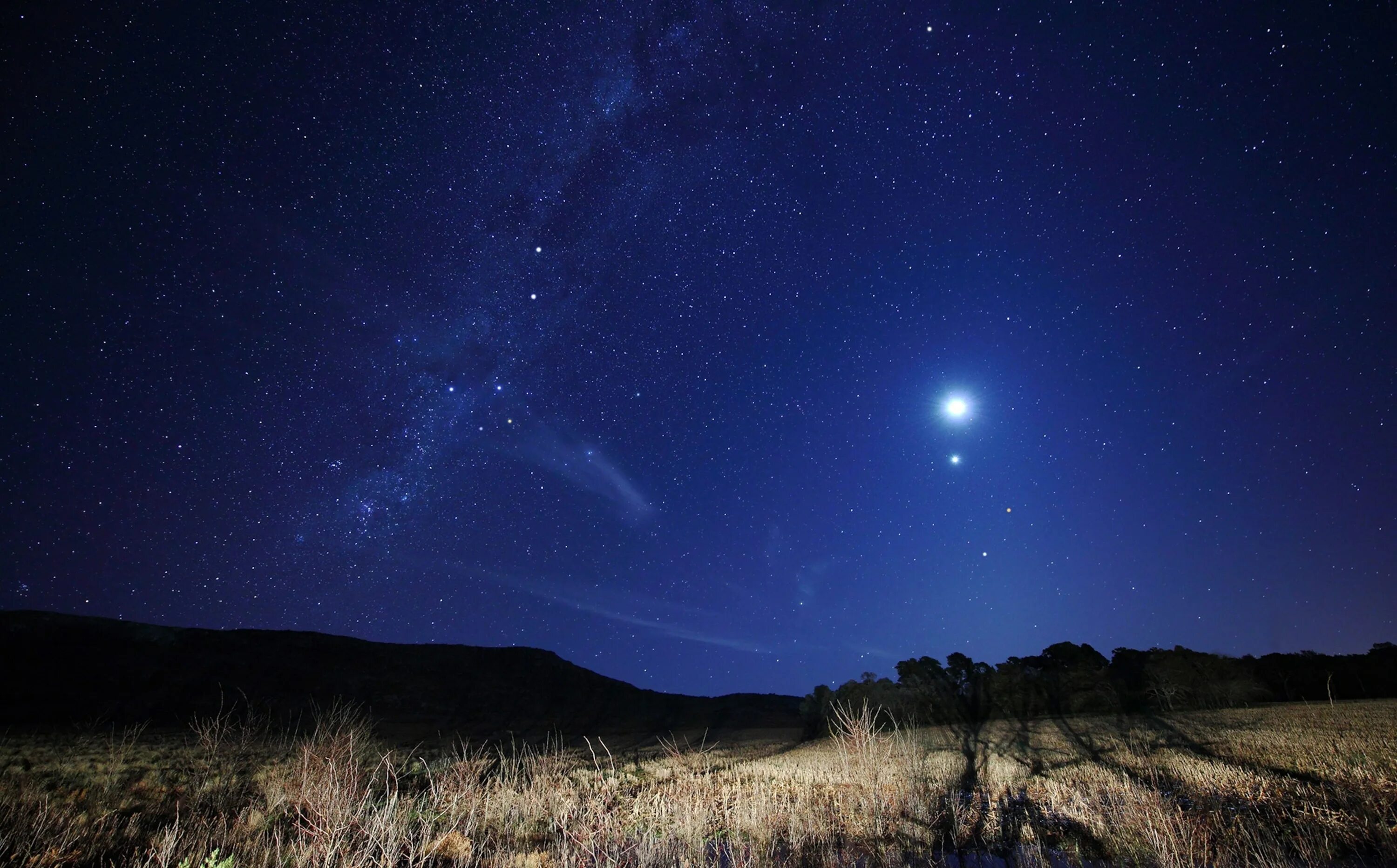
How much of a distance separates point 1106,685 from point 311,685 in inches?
2642

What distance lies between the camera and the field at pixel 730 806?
973 cm

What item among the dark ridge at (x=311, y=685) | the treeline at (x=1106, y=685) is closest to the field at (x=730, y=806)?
the treeline at (x=1106, y=685)

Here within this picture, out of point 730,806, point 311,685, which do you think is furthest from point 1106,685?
point 311,685

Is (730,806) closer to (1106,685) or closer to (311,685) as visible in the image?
(1106,685)

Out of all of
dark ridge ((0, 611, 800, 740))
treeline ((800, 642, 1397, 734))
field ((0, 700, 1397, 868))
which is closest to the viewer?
field ((0, 700, 1397, 868))

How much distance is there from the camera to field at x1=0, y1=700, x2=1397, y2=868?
973 cm

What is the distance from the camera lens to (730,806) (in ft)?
51.9

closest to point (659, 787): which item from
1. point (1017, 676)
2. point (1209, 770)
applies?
point (1209, 770)

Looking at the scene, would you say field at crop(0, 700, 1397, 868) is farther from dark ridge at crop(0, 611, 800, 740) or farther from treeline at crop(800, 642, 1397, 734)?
dark ridge at crop(0, 611, 800, 740)

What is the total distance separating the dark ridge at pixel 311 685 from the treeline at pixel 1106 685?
42.5 ft

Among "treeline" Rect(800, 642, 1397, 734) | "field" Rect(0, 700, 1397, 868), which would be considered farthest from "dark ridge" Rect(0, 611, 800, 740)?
"field" Rect(0, 700, 1397, 868)

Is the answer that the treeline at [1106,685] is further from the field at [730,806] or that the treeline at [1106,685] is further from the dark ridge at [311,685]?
the field at [730,806]

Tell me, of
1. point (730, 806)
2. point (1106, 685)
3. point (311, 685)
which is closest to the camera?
point (730, 806)

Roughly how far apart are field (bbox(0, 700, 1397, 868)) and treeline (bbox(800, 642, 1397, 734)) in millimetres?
16696
